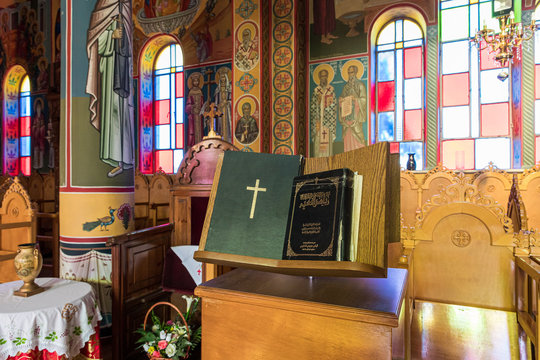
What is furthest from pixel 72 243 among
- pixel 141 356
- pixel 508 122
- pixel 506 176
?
pixel 508 122

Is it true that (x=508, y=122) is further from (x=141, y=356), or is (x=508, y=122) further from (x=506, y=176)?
(x=141, y=356)

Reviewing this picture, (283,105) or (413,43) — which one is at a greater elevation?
(413,43)

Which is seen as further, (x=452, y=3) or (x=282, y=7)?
(x=452, y=3)

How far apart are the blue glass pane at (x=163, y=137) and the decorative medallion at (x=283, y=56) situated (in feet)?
13.1

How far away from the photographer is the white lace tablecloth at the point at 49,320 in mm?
2115

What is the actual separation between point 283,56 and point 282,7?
Answer: 3.14 feet

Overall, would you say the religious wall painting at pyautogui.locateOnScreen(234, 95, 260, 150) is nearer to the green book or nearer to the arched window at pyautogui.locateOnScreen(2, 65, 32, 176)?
the green book

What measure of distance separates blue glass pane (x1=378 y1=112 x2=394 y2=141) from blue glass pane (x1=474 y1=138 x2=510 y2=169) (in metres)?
1.62

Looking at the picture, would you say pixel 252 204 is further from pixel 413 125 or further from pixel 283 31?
pixel 413 125

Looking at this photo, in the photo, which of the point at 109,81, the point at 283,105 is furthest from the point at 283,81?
the point at 109,81

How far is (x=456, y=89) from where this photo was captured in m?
7.18

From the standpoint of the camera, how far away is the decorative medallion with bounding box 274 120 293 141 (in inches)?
276

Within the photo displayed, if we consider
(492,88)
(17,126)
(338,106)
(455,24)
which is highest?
(455,24)

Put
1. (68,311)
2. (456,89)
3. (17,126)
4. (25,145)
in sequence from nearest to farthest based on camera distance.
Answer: (68,311), (456,89), (25,145), (17,126)
